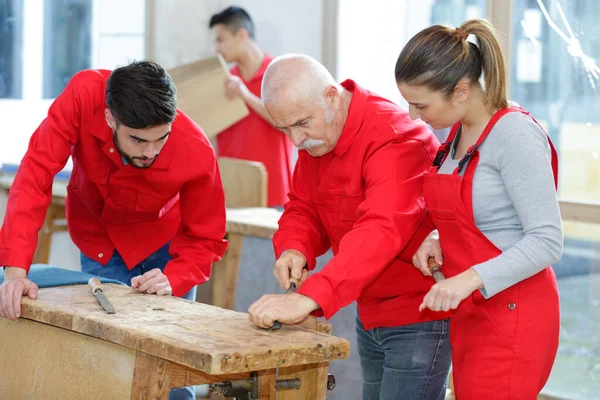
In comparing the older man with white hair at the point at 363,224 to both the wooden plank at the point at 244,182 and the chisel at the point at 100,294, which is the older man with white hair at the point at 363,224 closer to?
the chisel at the point at 100,294

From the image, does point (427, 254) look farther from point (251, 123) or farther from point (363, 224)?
point (251, 123)

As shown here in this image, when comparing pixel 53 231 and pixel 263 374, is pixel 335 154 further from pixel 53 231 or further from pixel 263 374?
pixel 53 231

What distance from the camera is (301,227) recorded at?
96.7 inches

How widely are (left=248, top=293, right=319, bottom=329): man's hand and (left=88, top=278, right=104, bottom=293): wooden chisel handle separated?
56 centimetres

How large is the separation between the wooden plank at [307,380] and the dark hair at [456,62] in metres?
0.71

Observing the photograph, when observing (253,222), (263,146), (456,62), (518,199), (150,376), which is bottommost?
(253,222)

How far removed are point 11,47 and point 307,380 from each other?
4832mm

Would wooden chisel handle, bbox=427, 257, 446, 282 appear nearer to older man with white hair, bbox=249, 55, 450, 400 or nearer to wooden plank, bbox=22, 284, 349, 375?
older man with white hair, bbox=249, 55, 450, 400

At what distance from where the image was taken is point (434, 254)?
218 centimetres

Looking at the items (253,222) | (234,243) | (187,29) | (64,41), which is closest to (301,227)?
(253,222)

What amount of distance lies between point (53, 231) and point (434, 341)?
3414mm

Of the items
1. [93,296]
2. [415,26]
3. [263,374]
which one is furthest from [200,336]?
[415,26]

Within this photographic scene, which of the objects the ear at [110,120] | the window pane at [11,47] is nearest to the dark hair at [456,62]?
the ear at [110,120]

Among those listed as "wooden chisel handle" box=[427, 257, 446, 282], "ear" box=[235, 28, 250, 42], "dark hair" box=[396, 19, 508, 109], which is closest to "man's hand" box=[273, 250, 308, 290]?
"wooden chisel handle" box=[427, 257, 446, 282]
